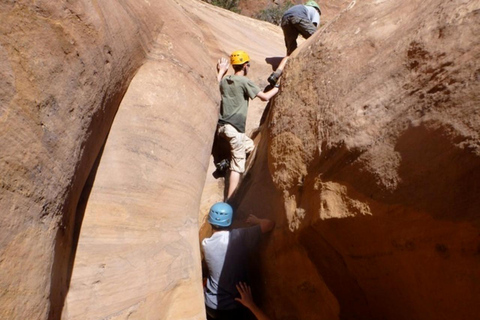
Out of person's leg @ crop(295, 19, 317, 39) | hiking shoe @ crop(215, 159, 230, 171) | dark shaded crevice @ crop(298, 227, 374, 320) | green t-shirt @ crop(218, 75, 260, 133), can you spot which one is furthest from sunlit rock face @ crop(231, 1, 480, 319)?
person's leg @ crop(295, 19, 317, 39)

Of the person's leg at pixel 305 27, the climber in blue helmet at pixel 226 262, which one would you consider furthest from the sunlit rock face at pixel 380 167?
the person's leg at pixel 305 27

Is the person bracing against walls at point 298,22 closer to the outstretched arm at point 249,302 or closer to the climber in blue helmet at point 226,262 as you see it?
the climber in blue helmet at point 226,262

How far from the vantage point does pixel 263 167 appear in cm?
389

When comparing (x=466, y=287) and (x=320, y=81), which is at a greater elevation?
(x=320, y=81)

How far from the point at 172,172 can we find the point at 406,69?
5.32ft

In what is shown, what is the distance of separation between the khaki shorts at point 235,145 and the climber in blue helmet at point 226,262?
779mm

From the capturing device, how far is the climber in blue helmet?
356cm

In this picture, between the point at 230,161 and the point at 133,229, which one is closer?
the point at 133,229

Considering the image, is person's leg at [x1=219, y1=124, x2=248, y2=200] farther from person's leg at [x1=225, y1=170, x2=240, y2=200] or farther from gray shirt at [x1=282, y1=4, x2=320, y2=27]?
gray shirt at [x1=282, y1=4, x2=320, y2=27]

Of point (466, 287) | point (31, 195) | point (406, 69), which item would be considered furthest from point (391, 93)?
point (31, 195)

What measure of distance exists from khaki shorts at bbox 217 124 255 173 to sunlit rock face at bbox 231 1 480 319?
3.08ft

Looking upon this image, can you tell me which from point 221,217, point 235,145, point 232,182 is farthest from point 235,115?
point 221,217

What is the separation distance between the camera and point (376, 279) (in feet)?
9.00

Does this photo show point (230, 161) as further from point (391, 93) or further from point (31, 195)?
point (31, 195)
